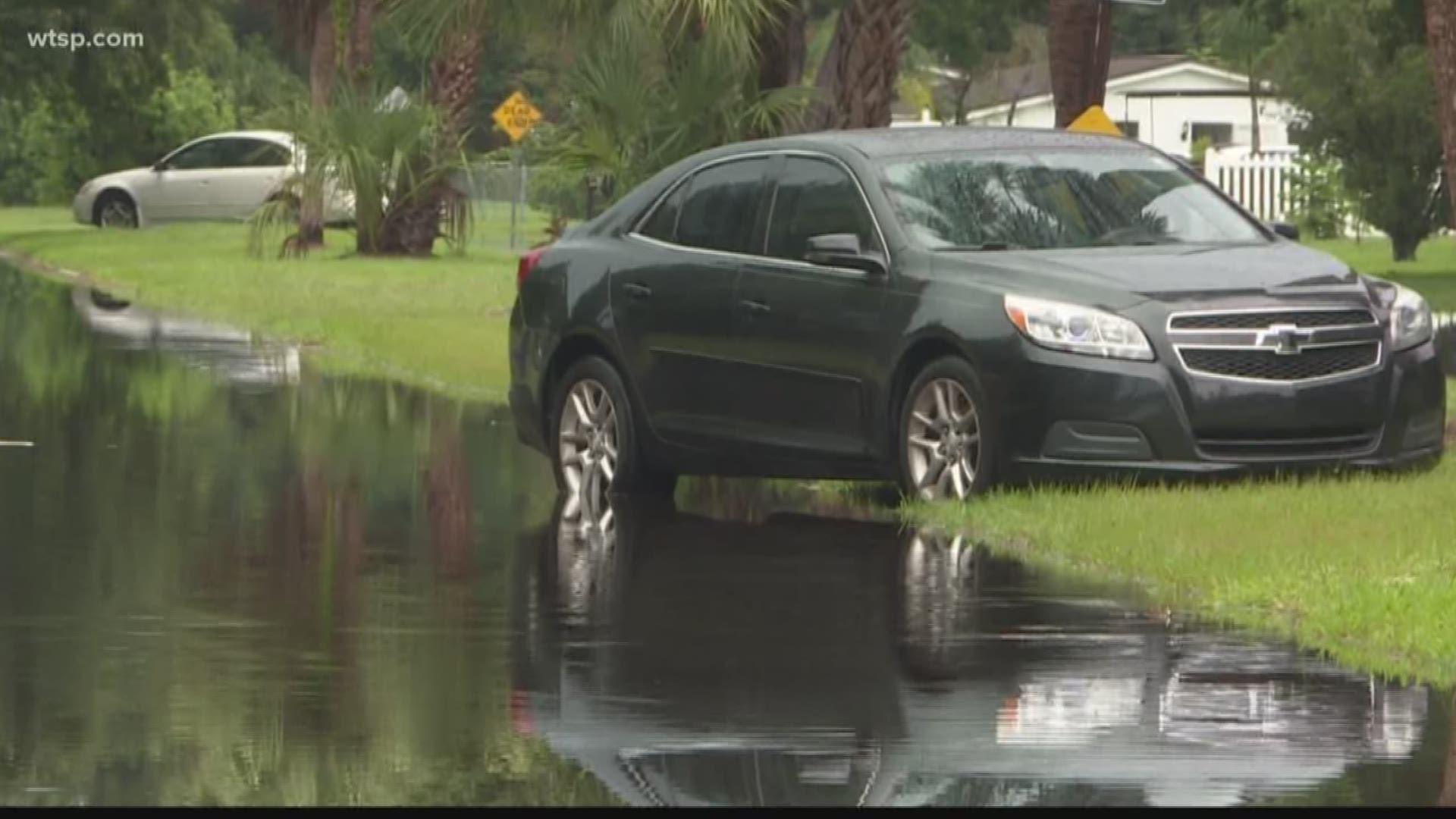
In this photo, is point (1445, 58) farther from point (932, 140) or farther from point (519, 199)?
point (519, 199)

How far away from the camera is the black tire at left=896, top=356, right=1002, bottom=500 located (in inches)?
571

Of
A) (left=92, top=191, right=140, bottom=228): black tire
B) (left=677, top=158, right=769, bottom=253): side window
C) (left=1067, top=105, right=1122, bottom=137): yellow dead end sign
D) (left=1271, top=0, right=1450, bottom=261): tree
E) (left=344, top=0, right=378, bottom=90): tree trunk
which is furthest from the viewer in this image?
(left=92, top=191, right=140, bottom=228): black tire

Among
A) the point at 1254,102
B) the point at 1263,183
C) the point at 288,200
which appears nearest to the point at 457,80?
the point at 288,200

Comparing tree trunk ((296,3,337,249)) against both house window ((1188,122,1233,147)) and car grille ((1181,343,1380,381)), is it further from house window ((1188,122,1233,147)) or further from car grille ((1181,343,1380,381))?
house window ((1188,122,1233,147))

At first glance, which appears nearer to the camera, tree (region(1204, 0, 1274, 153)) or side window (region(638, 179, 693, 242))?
side window (region(638, 179, 693, 242))

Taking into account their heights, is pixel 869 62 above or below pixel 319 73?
above

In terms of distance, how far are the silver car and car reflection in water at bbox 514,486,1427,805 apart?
4523 centimetres

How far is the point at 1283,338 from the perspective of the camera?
14656 mm

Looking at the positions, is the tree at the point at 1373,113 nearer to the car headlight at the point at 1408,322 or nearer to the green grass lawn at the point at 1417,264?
the green grass lawn at the point at 1417,264

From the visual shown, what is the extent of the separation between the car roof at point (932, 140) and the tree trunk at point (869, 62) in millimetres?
8907

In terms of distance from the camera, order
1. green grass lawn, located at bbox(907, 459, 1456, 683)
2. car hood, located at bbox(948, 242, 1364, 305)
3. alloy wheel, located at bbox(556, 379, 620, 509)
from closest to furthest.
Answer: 1. green grass lawn, located at bbox(907, 459, 1456, 683)
2. car hood, located at bbox(948, 242, 1364, 305)
3. alloy wheel, located at bbox(556, 379, 620, 509)

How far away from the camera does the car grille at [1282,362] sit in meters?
14.5

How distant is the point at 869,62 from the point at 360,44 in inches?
890

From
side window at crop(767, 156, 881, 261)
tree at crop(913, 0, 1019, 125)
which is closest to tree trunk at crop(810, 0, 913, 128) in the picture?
side window at crop(767, 156, 881, 261)
